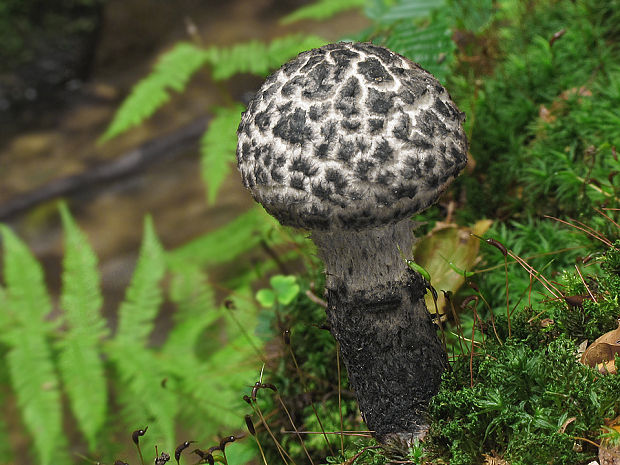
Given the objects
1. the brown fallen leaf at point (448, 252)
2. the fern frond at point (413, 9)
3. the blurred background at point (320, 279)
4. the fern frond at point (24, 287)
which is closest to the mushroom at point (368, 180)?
the blurred background at point (320, 279)

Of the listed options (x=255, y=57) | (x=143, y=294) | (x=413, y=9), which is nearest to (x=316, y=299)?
(x=143, y=294)

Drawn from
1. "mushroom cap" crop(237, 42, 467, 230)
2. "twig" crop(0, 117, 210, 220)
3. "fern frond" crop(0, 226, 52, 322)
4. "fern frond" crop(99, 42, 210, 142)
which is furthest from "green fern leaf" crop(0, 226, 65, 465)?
"twig" crop(0, 117, 210, 220)

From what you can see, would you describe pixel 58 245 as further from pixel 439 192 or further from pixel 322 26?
pixel 439 192

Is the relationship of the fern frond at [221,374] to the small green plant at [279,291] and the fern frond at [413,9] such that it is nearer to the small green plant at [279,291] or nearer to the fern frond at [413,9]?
the small green plant at [279,291]

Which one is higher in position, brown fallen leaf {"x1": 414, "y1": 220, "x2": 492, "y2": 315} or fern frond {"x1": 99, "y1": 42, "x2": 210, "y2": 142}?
fern frond {"x1": 99, "y1": 42, "x2": 210, "y2": 142}

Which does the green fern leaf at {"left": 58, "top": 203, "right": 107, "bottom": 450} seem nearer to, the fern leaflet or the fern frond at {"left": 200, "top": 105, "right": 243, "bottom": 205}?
the fern leaflet

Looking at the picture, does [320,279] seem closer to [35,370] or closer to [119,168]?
[35,370]

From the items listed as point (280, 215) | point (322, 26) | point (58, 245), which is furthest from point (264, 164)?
point (322, 26)
